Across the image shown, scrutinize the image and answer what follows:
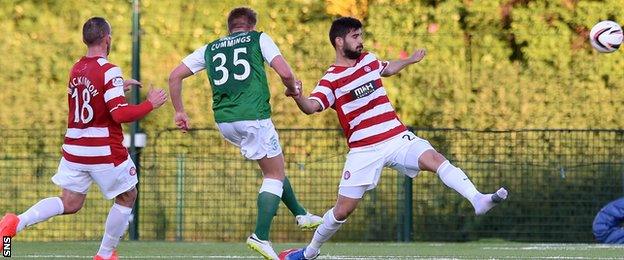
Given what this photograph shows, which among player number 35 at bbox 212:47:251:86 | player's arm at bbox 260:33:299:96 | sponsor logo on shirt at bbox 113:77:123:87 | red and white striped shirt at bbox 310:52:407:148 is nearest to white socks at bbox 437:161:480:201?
red and white striped shirt at bbox 310:52:407:148

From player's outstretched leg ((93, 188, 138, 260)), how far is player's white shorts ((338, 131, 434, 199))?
141 centimetres

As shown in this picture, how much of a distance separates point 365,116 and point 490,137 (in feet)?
18.2

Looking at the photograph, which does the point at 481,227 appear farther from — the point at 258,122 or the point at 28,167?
the point at 258,122

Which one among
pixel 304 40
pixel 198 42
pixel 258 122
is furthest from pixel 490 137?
pixel 258 122

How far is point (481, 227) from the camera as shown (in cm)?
1529

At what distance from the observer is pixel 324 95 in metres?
9.98

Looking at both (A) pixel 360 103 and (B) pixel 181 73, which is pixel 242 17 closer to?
(B) pixel 181 73

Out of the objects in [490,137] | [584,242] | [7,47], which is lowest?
[584,242]

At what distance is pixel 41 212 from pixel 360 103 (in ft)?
7.21

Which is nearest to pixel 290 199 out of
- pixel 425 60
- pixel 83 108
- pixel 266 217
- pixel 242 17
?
pixel 266 217

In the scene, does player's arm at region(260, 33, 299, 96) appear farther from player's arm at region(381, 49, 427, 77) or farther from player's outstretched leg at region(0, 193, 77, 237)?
player's outstretched leg at region(0, 193, 77, 237)

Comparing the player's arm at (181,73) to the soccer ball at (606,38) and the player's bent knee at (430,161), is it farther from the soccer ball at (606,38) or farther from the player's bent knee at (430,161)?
the soccer ball at (606,38)

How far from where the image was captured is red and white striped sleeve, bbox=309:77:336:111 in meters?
9.95

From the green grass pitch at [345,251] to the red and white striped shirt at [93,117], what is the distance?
4.90ft
